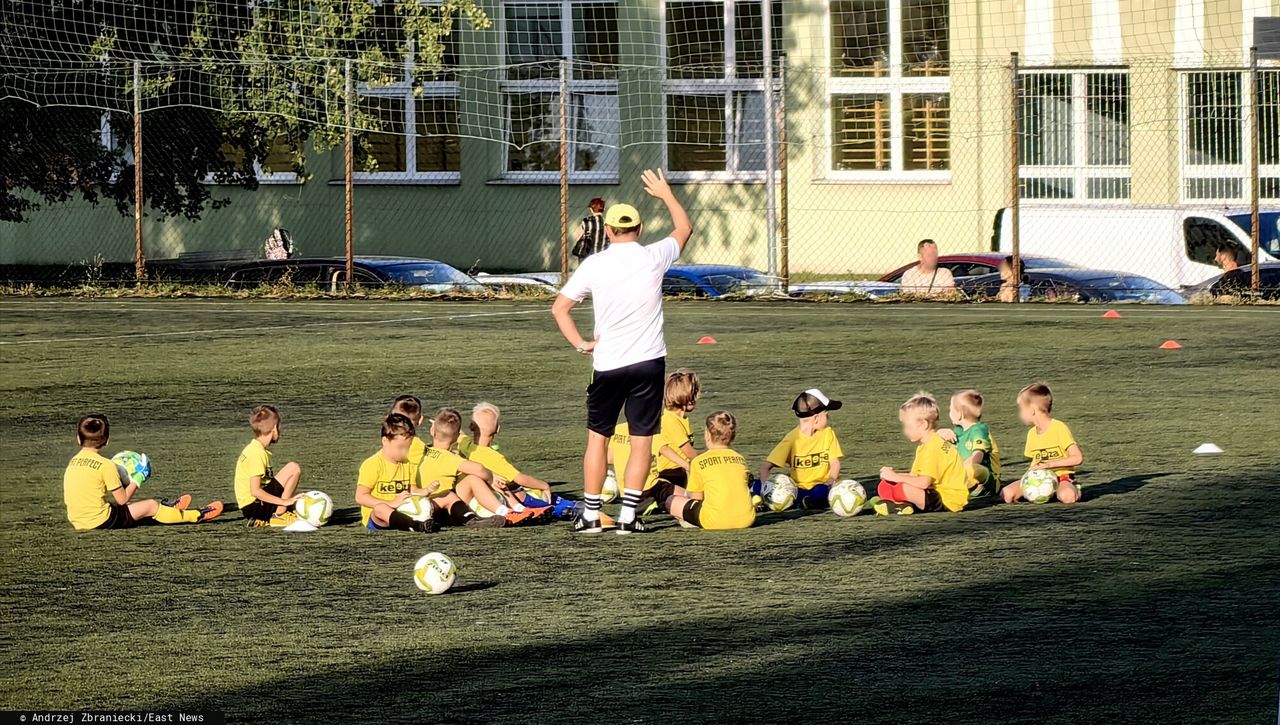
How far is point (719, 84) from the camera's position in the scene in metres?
33.9

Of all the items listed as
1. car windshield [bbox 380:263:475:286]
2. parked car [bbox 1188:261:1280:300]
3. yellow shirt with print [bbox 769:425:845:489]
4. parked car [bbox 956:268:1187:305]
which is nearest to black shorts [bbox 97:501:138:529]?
yellow shirt with print [bbox 769:425:845:489]

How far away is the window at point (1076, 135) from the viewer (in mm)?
32531

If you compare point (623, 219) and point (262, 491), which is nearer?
point (623, 219)

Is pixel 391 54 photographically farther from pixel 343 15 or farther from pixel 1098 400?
pixel 1098 400

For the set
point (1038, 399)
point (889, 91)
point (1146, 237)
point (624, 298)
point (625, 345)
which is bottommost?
point (1038, 399)

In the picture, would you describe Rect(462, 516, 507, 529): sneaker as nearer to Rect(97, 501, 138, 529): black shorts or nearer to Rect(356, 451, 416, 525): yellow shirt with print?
Rect(356, 451, 416, 525): yellow shirt with print

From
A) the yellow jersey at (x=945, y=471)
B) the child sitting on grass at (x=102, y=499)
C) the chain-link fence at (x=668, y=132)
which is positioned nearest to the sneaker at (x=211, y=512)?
the child sitting on grass at (x=102, y=499)

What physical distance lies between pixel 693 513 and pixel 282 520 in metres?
2.12

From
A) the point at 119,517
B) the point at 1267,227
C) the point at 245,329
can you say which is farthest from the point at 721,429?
the point at 1267,227

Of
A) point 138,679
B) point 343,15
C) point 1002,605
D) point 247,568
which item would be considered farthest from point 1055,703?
point 343,15

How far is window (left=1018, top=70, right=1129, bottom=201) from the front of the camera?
107 feet

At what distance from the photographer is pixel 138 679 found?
714 cm

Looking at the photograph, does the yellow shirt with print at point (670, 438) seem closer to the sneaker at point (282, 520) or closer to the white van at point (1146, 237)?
the sneaker at point (282, 520)

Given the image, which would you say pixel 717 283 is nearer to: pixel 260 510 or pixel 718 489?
pixel 260 510
